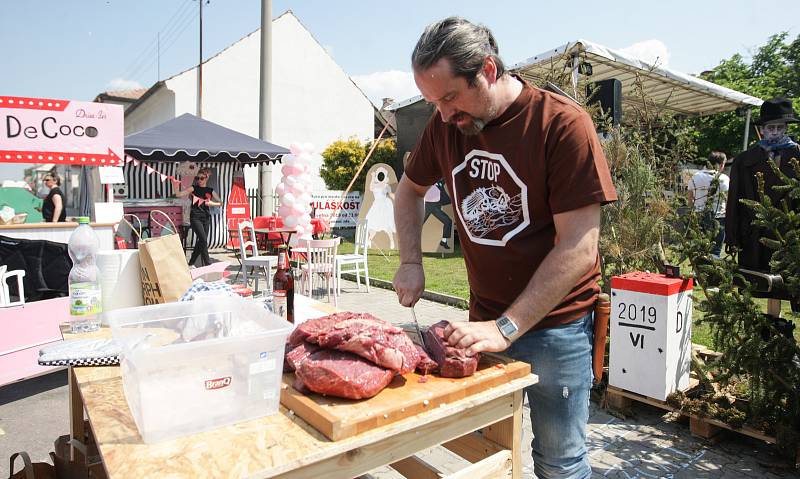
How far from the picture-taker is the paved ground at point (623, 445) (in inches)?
124

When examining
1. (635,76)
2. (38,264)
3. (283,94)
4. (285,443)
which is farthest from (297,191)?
(283,94)

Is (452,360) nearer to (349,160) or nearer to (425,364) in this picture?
(425,364)

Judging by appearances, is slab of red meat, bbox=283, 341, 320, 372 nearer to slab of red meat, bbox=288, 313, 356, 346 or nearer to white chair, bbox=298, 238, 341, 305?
slab of red meat, bbox=288, 313, 356, 346

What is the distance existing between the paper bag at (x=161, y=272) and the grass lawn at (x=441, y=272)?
16.3 feet

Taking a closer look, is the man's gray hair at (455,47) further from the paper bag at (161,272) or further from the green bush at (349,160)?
the green bush at (349,160)

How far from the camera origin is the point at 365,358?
4.79 feet

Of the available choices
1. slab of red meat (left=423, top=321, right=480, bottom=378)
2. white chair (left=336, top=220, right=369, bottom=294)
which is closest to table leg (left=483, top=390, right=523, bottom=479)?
slab of red meat (left=423, top=321, right=480, bottom=378)

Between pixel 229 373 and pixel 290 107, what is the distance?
2210 cm

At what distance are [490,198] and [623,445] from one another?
250cm

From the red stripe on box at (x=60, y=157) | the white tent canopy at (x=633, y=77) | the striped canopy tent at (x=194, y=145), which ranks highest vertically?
the white tent canopy at (x=633, y=77)

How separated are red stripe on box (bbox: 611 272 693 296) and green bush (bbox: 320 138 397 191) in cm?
1384

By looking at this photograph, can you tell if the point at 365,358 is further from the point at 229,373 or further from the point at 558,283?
the point at 558,283

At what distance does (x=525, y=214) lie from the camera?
181cm

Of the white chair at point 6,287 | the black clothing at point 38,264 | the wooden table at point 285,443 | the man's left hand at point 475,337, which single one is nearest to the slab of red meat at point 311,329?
the wooden table at point 285,443
